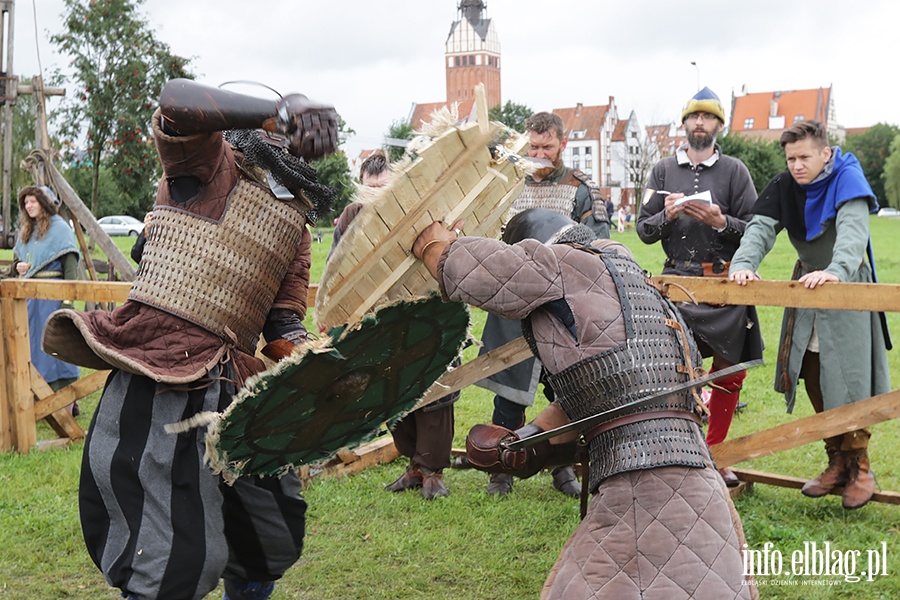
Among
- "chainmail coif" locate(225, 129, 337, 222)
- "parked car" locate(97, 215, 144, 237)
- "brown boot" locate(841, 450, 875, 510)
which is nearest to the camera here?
"chainmail coif" locate(225, 129, 337, 222)

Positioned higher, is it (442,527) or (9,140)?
(9,140)

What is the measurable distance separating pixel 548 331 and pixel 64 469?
4.33 m

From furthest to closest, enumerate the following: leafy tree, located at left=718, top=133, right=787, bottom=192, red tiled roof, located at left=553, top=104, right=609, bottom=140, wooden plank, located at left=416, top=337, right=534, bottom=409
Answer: red tiled roof, located at left=553, top=104, right=609, bottom=140
leafy tree, located at left=718, top=133, right=787, bottom=192
wooden plank, located at left=416, top=337, right=534, bottom=409

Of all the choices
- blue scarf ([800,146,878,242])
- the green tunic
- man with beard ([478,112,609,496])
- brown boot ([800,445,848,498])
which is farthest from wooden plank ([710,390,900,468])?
man with beard ([478,112,609,496])

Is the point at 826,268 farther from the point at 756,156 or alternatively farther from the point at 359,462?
the point at 756,156

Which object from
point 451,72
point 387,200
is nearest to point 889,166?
point 451,72

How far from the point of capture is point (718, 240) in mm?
5328

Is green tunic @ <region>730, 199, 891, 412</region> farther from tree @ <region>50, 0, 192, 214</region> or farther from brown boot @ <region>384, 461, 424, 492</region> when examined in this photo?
tree @ <region>50, 0, 192, 214</region>

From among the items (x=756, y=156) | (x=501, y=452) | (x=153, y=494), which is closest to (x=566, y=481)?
(x=501, y=452)

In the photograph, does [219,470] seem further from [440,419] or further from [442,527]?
[440,419]

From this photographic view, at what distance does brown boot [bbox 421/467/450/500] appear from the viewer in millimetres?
5141

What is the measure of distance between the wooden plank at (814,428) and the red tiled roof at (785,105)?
91.4 meters

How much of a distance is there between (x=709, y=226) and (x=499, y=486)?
1.92 meters

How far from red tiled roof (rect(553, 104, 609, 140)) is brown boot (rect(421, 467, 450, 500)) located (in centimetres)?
7729
